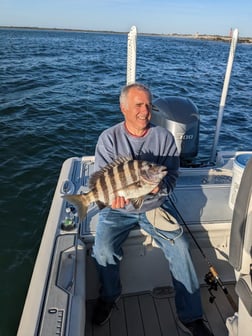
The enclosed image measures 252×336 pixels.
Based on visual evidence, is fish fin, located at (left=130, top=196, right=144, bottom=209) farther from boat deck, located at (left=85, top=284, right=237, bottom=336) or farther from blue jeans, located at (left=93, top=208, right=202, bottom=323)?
boat deck, located at (left=85, top=284, right=237, bottom=336)

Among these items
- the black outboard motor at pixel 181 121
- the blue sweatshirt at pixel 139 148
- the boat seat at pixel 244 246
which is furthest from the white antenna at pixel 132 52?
the boat seat at pixel 244 246

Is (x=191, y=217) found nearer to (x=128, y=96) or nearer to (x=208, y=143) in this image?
(x=128, y=96)

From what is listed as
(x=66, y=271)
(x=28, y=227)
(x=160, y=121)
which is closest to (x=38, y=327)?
(x=66, y=271)

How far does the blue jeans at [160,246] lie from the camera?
261 centimetres

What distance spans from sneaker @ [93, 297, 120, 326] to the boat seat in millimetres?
1188

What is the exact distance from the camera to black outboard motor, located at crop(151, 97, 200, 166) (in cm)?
405

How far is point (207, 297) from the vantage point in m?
3.14

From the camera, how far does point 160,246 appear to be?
2750mm

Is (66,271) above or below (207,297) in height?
above

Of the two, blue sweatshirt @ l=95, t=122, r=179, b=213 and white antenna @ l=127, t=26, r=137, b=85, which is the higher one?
white antenna @ l=127, t=26, r=137, b=85

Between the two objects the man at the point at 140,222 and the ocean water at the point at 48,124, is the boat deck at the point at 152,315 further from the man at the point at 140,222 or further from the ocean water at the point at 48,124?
the ocean water at the point at 48,124

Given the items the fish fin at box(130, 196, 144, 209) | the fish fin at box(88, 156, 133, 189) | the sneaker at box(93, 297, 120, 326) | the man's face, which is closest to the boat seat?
the fish fin at box(130, 196, 144, 209)

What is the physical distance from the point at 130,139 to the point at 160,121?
1.53 m

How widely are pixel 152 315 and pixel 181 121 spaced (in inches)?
89.9
